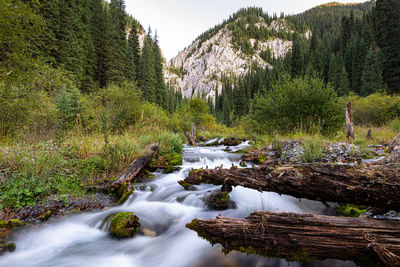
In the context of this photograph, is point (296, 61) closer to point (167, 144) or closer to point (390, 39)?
point (390, 39)

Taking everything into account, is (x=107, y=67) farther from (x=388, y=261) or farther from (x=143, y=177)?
(x=388, y=261)

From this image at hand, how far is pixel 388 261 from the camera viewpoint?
1516 mm

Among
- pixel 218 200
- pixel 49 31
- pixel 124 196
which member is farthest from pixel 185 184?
pixel 49 31

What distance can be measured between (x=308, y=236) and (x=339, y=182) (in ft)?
2.58

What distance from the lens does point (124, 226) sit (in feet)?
11.0

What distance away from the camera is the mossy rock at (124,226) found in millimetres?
3332

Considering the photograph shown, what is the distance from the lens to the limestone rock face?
134 metres

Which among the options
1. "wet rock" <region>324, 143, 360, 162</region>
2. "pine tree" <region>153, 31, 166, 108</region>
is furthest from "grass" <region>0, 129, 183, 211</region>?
"pine tree" <region>153, 31, 166, 108</region>

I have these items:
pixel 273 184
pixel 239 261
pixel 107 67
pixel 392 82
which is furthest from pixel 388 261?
pixel 392 82

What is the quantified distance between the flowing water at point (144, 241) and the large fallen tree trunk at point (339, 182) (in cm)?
86

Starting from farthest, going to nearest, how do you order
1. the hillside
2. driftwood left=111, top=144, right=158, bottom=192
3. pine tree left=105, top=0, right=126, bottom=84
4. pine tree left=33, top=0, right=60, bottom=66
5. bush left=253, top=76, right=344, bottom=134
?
1. the hillside
2. pine tree left=105, top=0, right=126, bottom=84
3. pine tree left=33, top=0, right=60, bottom=66
4. bush left=253, top=76, right=344, bottom=134
5. driftwood left=111, top=144, right=158, bottom=192

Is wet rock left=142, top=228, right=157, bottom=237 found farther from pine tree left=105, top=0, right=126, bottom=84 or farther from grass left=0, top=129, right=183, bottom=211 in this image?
pine tree left=105, top=0, right=126, bottom=84

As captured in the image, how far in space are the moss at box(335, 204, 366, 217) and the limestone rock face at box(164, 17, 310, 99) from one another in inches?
4843

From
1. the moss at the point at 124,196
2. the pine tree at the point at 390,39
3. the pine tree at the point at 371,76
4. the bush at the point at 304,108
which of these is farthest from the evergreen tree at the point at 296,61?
the moss at the point at 124,196
